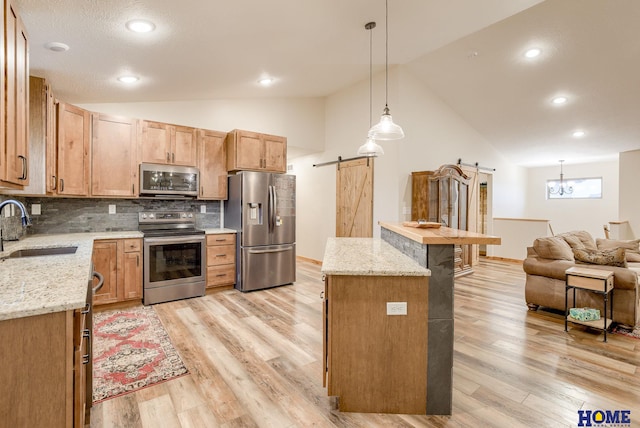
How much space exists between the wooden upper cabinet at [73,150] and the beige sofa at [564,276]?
544cm

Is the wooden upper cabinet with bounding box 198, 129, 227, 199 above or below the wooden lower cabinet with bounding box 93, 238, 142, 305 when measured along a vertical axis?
above

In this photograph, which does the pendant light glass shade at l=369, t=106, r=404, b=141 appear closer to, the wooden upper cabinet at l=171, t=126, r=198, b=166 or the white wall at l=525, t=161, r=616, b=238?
the wooden upper cabinet at l=171, t=126, r=198, b=166

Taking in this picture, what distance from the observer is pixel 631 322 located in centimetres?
314

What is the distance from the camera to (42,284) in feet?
4.60

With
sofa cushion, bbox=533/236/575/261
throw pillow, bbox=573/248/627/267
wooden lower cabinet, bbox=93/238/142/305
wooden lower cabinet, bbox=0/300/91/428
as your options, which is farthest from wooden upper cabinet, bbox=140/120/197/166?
throw pillow, bbox=573/248/627/267

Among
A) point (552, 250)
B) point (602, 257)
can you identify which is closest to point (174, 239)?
point (552, 250)

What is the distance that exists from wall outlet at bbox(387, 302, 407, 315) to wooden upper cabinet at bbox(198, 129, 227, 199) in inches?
139

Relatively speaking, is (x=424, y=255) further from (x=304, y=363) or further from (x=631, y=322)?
(x=631, y=322)

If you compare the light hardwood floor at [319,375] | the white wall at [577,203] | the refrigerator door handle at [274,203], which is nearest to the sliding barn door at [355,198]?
the refrigerator door handle at [274,203]

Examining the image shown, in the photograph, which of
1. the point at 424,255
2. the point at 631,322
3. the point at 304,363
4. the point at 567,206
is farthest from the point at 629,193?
the point at 304,363

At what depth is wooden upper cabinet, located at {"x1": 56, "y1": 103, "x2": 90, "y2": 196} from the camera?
11.2 feet

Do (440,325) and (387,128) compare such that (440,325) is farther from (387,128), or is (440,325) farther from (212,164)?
(212,164)

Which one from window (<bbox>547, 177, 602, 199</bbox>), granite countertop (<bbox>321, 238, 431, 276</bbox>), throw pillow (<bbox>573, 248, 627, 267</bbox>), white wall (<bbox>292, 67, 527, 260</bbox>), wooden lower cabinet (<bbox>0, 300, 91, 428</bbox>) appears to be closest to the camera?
wooden lower cabinet (<bbox>0, 300, 91, 428</bbox>)

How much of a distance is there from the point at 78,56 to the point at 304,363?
3335 mm
